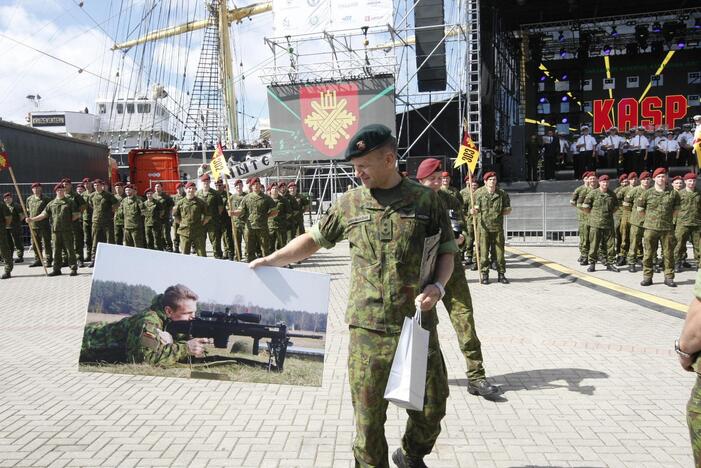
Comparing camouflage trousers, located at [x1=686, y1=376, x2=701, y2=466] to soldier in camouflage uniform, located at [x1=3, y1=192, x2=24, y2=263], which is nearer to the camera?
camouflage trousers, located at [x1=686, y1=376, x2=701, y2=466]

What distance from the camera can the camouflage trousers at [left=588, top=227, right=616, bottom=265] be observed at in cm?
1113

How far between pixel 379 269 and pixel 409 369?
20.0 inches

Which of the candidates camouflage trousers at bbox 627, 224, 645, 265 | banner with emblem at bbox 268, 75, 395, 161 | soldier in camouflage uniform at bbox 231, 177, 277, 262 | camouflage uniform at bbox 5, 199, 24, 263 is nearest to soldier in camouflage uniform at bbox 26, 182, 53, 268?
camouflage uniform at bbox 5, 199, 24, 263

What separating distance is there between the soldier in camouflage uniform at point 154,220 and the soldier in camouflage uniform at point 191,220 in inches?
67.0

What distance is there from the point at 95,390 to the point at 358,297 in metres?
3.37

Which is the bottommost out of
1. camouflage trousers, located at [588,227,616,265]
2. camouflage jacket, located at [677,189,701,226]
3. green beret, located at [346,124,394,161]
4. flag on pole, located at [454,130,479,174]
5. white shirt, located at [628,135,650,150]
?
camouflage trousers, located at [588,227,616,265]

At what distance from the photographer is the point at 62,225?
38.9 feet

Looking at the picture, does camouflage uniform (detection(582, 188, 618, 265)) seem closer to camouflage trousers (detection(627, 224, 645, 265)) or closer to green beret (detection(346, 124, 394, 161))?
camouflage trousers (detection(627, 224, 645, 265))

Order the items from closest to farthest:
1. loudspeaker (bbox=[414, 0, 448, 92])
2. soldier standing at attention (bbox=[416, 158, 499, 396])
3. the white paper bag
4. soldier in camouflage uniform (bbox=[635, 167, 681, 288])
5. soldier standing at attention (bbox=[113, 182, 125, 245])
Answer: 1. the white paper bag
2. soldier standing at attention (bbox=[416, 158, 499, 396])
3. soldier in camouflage uniform (bbox=[635, 167, 681, 288])
4. soldier standing at attention (bbox=[113, 182, 125, 245])
5. loudspeaker (bbox=[414, 0, 448, 92])

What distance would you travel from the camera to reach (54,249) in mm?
12070

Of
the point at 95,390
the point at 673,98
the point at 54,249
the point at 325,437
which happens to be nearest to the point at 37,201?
the point at 54,249

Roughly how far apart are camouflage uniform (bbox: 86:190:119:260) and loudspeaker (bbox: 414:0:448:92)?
1120 centimetres

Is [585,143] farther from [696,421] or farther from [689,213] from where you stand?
[696,421]

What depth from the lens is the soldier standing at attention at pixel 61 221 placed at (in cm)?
1189
